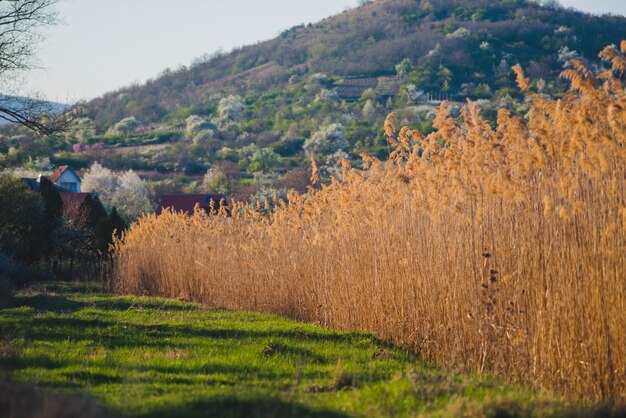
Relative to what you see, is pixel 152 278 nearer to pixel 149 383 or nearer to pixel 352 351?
pixel 352 351

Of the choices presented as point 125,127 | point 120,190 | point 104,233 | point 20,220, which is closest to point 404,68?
point 125,127

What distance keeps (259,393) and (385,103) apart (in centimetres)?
7454

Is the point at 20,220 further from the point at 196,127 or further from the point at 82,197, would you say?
the point at 196,127

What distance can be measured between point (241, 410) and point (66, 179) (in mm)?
50065

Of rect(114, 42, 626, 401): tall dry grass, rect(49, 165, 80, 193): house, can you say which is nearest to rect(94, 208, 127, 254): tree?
rect(114, 42, 626, 401): tall dry grass

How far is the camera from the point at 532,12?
355ft

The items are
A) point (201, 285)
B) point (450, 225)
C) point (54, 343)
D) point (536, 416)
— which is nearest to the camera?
point (536, 416)

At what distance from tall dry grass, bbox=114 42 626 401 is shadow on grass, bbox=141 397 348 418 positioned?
2.24 m

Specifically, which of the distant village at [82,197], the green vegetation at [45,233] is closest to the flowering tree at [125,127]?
the distant village at [82,197]

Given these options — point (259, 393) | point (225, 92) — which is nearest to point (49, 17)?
point (259, 393)

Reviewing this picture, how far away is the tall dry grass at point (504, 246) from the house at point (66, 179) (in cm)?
4338

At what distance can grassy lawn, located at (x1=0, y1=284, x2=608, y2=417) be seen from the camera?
5.34 metres

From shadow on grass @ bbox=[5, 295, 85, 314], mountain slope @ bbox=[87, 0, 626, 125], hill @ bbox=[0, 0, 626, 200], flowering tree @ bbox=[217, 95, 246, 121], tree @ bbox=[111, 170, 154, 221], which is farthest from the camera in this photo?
flowering tree @ bbox=[217, 95, 246, 121]

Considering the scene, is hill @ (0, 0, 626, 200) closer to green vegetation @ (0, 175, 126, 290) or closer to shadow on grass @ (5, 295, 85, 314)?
green vegetation @ (0, 175, 126, 290)
